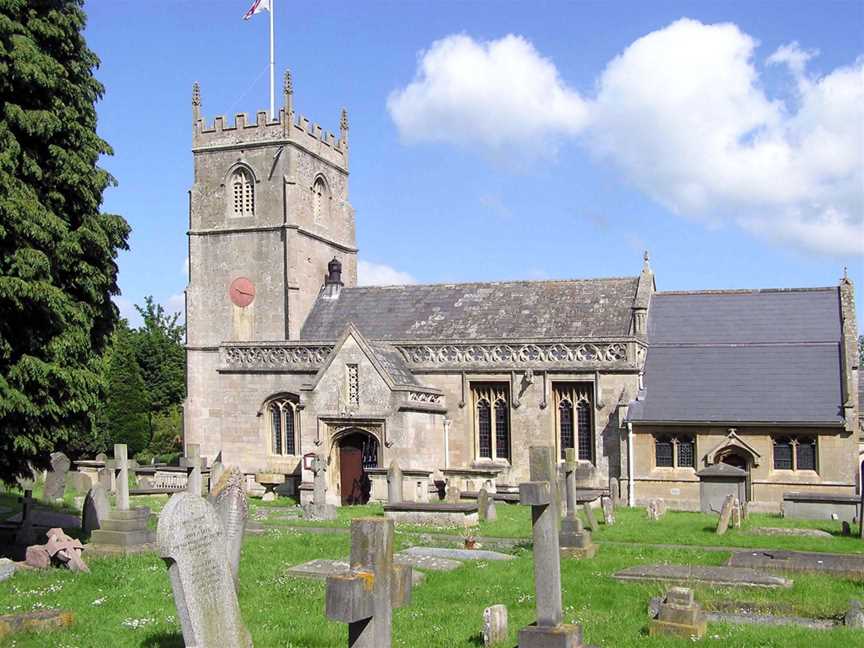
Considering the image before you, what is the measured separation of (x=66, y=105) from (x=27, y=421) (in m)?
5.81

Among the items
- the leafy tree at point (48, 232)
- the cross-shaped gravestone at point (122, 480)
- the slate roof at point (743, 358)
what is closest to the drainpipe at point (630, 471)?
the slate roof at point (743, 358)

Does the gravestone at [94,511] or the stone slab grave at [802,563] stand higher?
the gravestone at [94,511]

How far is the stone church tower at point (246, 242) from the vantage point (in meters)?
39.2

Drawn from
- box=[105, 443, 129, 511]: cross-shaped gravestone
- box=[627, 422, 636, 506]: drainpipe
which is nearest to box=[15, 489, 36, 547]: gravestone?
box=[105, 443, 129, 511]: cross-shaped gravestone

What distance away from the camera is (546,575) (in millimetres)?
10422

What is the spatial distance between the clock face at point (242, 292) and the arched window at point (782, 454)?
20.6 meters

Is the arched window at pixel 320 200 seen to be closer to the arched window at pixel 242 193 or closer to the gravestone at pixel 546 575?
the arched window at pixel 242 193

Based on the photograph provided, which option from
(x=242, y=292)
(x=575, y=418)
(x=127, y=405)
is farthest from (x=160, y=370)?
(x=575, y=418)

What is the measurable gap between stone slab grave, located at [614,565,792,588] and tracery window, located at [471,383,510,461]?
17712 mm

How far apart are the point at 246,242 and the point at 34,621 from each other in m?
28.8

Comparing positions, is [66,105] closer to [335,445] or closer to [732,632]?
[732,632]

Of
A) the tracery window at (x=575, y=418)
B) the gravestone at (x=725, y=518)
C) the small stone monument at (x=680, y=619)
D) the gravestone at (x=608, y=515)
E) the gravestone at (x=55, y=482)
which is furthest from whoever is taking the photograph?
the tracery window at (x=575, y=418)

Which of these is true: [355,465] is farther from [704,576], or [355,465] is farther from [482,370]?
[704,576]

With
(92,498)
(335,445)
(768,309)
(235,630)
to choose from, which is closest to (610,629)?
(235,630)
